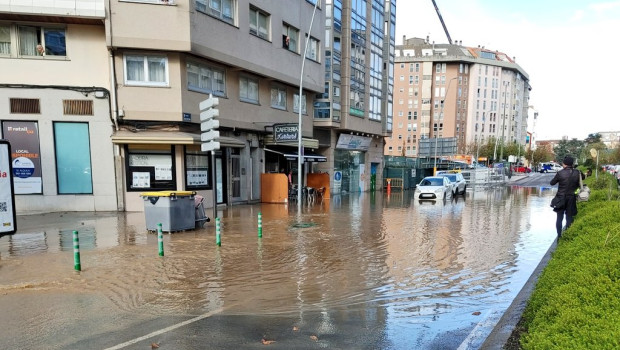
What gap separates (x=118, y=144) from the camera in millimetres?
15133

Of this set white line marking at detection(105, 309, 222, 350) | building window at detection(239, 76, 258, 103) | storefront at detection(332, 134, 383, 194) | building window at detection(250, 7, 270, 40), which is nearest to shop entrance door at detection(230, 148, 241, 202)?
building window at detection(239, 76, 258, 103)

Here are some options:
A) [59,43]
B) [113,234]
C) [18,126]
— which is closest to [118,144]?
[18,126]

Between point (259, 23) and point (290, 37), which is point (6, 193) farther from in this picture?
point (290, 37)

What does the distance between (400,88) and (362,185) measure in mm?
61046

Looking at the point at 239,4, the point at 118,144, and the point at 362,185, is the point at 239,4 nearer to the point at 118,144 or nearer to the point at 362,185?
the point at 118,144

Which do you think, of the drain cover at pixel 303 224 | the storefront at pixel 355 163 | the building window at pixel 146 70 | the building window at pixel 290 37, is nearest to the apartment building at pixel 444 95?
the storefront at pixel 355 163

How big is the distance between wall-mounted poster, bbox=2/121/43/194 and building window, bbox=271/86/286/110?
10987 mm

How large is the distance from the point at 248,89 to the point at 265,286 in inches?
574

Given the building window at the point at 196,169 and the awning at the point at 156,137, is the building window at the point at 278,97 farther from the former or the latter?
the awning at the point at 156,137

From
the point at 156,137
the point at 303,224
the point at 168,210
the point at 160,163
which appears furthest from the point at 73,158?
the point at 303,224

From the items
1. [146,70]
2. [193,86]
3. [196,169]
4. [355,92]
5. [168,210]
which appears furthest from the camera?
[355,92]

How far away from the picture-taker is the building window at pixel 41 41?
14562mm

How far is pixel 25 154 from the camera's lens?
1442 cm

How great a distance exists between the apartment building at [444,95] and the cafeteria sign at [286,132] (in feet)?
218
